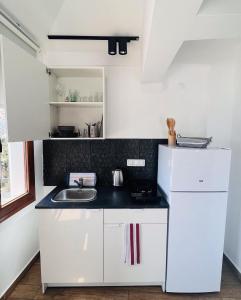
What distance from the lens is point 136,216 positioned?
5.59 ft

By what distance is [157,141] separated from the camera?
227 centimetres

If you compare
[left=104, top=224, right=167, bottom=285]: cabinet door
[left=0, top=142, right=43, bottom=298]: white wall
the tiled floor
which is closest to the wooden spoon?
[left=104, top=224, right=167, bottom=285]: cabinet door

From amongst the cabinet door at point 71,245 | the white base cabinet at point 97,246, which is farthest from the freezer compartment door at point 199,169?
the cabinet door at point 71,245

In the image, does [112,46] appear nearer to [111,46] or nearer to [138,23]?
[111,46]

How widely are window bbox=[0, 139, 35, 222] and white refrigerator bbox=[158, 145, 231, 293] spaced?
1.53 m

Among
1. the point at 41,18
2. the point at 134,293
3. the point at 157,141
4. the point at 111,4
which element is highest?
the point at 111,4

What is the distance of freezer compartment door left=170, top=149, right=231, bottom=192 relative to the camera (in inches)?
63.2

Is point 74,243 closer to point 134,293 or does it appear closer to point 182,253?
point 134,293

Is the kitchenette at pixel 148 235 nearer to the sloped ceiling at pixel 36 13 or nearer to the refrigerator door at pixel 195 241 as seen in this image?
the refrigerator door at pixel 195 241

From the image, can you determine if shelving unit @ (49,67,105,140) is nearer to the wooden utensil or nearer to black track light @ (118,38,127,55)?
black track light @ (118,38,127,55)

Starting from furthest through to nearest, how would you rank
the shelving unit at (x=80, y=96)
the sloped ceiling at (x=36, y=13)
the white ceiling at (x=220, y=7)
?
the shelving unit at (x=80, y=96) → the sloped ceiling at (x=36, y=13) → the white ceiling at (x=220, y=7)

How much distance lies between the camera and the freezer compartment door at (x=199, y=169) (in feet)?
5.26

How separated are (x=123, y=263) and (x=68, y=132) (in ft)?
4.80

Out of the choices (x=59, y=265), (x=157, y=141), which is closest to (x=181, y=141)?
(x=157, y=141)
